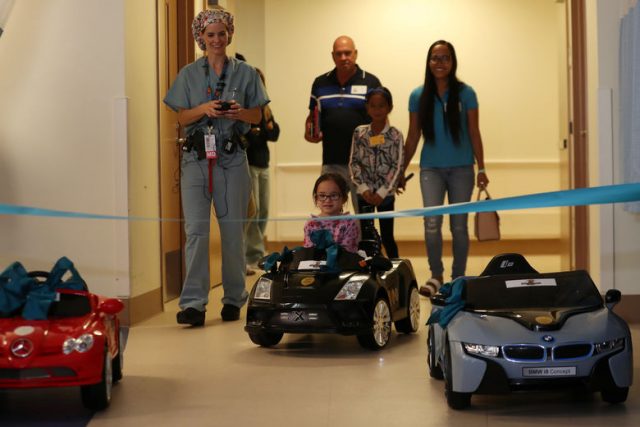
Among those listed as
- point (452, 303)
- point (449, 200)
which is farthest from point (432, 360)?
point (449, 200)

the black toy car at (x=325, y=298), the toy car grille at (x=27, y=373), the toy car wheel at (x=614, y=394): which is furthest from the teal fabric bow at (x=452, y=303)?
the toy car grille at (x=27, y=373)

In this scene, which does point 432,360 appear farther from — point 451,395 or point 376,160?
point 376,160

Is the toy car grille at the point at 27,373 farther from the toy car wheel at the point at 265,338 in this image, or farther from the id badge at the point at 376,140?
the id badge at the point at 376,140

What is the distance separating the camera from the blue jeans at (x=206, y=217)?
6.04 metres

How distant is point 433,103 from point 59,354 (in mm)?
4060

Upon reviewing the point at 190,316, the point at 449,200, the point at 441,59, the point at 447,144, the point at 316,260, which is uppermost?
the point at 441,59

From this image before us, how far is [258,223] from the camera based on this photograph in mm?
9008

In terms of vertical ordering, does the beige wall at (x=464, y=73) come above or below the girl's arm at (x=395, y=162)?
above

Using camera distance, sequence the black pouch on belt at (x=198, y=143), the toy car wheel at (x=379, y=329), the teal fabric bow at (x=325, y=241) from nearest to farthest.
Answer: the toy car wheel at (x=379, y=329)
the teal fabric bow at (x=325, y=241)
the black pouch on belt at (x=198, y=143)

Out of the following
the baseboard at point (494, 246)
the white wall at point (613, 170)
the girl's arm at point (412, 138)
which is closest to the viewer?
the white wall at point (613, 170)

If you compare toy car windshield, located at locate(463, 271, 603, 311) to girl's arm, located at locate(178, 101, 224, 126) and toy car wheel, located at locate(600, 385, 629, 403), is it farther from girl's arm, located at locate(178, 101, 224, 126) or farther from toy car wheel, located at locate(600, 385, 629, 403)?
girl's arm, located at locate(178, 101, 224, 126)

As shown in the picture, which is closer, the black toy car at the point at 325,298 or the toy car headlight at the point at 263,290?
the black toy car at the point at 325,298

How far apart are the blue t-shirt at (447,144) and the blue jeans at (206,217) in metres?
1.39

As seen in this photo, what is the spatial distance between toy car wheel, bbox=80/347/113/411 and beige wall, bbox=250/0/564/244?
7575 millimetres
